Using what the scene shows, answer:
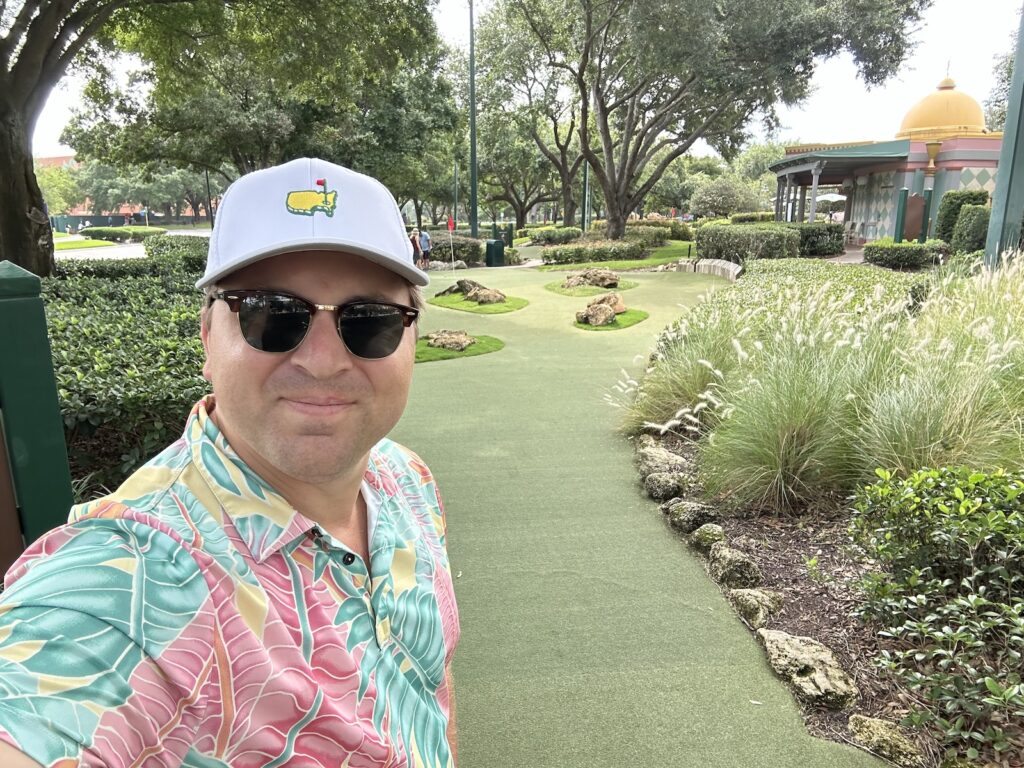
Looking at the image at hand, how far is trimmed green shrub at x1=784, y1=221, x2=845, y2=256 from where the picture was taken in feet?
71.4

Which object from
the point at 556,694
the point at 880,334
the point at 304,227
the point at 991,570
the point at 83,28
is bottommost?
the point at 556,694

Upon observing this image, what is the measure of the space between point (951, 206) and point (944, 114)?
1314cm

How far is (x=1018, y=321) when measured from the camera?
513cm

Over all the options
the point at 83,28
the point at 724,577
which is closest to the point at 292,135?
the point at 83,28

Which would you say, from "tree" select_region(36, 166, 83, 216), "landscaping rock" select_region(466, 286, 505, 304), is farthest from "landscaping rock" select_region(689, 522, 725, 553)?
"tree" select_region(36, 166, 83, 216)

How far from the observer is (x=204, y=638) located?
0.91 m

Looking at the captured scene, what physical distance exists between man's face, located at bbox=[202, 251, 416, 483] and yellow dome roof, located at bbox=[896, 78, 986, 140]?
33.5m

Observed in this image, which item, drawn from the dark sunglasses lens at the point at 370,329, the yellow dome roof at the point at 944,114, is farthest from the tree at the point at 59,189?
the dark sunglasses lens at the point at 370,329

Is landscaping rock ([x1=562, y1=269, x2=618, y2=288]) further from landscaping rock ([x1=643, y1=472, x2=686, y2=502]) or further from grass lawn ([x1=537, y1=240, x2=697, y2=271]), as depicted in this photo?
landscaping rock ([x1=643, y1=472, x2=686, y2=502])

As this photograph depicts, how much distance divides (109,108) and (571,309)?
55.2ft

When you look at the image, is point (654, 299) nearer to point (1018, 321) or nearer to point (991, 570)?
point (1018, 321)

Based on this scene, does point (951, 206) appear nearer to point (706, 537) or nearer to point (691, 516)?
point (691, 516)

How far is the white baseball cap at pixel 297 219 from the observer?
3.61ft

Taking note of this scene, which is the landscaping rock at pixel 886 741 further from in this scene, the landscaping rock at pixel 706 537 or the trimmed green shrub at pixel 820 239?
the trimmed green shrub at pixel 820 239
